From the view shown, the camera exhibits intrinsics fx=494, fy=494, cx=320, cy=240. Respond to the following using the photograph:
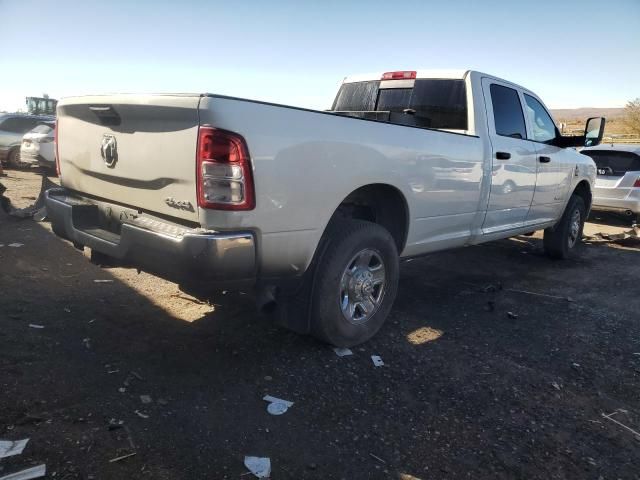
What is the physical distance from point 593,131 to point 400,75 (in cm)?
257

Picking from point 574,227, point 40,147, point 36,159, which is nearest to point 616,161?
point 574,227

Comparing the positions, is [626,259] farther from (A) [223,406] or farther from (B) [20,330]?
(B) [20,330]

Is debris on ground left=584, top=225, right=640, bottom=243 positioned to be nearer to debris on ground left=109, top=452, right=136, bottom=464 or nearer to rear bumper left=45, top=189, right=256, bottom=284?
rear bumper left=45, top=189, right=256, bottom=284

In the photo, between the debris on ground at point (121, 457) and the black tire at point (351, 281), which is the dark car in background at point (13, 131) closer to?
the black tire at point (351, 281)

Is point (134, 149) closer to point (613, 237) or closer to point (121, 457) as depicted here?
point (121, 457)

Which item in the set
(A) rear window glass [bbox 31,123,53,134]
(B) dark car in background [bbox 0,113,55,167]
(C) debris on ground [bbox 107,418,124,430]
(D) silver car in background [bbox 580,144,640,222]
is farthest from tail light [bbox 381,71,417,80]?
(B) dark car in background [bbox 0,113,55,167]

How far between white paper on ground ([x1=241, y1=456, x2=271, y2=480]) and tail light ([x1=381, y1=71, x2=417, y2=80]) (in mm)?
3924

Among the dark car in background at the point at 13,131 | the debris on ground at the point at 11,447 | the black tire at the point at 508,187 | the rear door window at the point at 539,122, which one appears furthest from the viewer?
the dark car in background at the point at 13,131

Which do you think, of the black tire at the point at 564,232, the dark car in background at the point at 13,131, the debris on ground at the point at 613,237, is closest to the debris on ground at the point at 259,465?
the black tire at the point at 564,232

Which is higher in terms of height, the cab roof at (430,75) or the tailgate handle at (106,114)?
the cab roof at (430,75)

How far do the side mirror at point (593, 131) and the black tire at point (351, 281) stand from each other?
3561 mm

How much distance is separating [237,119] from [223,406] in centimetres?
155

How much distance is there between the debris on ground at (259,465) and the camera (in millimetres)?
2230

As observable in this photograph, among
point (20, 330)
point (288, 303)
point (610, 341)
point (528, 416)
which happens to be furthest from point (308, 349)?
point (610, 341)
